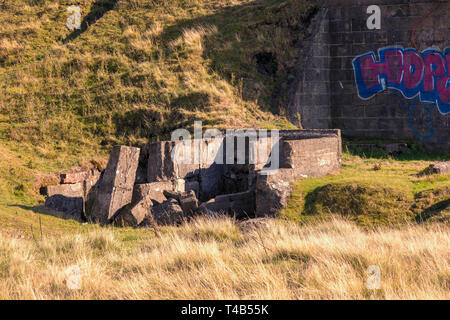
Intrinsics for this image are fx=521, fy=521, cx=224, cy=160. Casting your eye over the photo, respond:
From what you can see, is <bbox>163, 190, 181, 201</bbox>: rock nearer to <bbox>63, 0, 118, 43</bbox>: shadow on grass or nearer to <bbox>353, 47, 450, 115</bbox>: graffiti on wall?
<bbox>353, 47, 450, 115</bbox>: graffiti on wall

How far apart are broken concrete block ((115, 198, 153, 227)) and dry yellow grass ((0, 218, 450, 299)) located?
97.6 inches

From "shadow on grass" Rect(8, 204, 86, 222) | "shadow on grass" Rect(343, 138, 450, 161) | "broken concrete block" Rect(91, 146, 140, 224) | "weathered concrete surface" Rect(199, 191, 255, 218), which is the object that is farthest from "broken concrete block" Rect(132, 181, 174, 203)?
"shadow on grass" Rect(343, 138, 450, 161)

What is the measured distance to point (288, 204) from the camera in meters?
10.5

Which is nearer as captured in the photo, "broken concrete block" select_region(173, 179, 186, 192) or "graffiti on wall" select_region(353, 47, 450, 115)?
"broken concrete block" select_region(173, 179, 186, 192)

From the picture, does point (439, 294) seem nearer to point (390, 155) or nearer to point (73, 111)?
point (390, 155)

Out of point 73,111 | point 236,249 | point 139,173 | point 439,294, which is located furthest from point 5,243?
point 73,111

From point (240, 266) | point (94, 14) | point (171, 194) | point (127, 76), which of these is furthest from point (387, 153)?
point (94, 14)

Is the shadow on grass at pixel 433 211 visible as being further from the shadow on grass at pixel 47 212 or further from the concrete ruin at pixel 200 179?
the shadow on grass at pixel 47 212

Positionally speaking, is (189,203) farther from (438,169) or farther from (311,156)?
(438,169)

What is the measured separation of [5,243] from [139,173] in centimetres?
725

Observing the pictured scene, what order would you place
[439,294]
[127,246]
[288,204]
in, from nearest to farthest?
1. [439,294]
2. [127,246]
3. [288,204]

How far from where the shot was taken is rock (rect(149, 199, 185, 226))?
10.7 m

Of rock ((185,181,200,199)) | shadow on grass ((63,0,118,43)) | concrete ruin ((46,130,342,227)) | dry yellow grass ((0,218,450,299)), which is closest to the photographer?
dry yellow grass ((0,218,450,299))

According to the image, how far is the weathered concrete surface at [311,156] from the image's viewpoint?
11594 mm
